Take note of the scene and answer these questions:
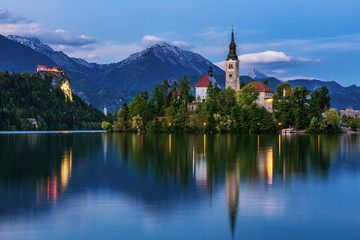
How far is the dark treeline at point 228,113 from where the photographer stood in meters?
121

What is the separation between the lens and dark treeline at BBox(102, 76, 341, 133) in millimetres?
121312

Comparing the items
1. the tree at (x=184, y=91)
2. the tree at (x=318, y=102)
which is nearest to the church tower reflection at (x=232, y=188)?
the tree at (x=318, y=102)

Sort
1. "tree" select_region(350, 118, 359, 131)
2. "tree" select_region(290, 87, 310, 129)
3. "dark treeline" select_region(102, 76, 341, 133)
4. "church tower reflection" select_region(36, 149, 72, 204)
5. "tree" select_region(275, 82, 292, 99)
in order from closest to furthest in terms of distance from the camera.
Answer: "church tower reflection" select_region(36, 149, 72, 204) → "tree" select_region(290, 87, 310, 129) → "dark treeline" select_region(102, 76, 341, 133) → "tree" select_region(350, 118, 359, 131) → "tree" select_region(275, 82, 292, 99)

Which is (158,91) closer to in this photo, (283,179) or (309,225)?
(283,179)

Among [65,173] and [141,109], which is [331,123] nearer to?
[141,109]

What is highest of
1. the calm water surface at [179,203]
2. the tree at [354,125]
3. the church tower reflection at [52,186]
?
the tree at [354,125]

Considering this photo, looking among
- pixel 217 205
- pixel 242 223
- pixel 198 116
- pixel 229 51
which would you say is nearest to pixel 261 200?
pixel 217 205

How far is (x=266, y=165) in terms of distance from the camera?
3481 centimetres

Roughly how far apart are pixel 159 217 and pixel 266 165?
782 inches

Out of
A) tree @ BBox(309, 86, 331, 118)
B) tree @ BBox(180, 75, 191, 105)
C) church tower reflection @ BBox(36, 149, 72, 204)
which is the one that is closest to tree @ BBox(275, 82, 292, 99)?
tree @ BBox(309, 86, 331, 118)

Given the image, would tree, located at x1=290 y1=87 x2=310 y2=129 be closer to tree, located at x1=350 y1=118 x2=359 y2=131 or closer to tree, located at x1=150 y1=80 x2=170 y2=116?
tree, located at x1=350 y1=118 x2=359 y2=131

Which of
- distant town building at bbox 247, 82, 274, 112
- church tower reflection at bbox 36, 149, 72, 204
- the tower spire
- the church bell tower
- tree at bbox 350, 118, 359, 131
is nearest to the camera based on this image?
church tower reflection at bbox 36, 149, 72, 204

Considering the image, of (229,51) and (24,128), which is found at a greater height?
(229,51)

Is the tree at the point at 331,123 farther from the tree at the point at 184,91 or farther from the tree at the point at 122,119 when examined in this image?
the tree at the point at 122,119
